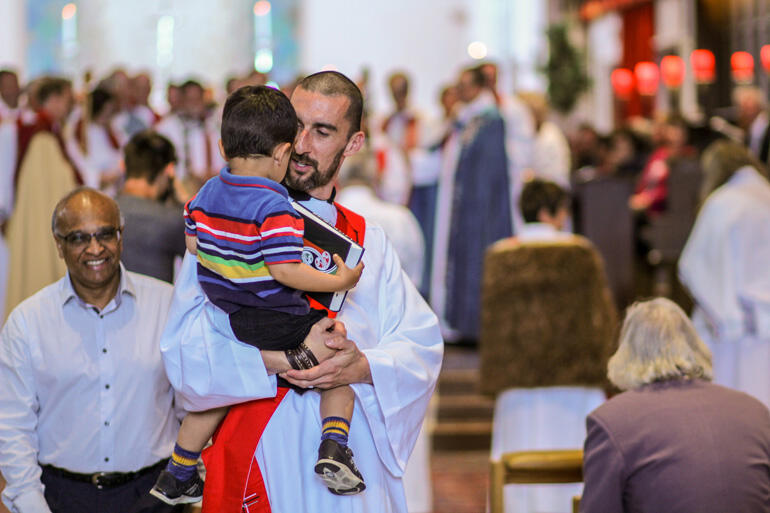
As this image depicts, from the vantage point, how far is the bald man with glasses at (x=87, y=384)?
3135 mm

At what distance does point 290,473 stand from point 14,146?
5430mm

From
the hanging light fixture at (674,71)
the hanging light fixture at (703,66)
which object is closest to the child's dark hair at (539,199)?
the hanging light fixture at (703,66)

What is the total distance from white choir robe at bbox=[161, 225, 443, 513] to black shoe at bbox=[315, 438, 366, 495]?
13 centimetres

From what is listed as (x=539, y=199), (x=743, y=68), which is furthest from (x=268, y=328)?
(x=743, y=68)

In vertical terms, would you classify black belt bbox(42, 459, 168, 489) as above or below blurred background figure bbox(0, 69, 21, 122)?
below

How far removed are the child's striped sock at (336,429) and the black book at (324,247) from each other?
0.94 feet

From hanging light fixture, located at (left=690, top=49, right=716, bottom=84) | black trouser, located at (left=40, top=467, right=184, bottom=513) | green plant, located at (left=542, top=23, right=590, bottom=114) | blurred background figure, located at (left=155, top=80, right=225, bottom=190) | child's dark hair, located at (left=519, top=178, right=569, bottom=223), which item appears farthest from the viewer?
green plant, located at (left=542, top=23, right=590, bottom=114)

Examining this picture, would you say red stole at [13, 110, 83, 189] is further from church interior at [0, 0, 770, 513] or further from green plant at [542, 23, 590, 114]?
green plant at [542, 23, 590, 114]

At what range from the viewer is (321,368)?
2549mm

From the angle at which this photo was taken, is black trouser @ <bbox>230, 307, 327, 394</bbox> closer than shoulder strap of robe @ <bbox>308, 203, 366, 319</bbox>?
Yes

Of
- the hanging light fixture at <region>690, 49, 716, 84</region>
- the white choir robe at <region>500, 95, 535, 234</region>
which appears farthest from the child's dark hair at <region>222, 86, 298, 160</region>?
the hanging light fixture at <region>690, 49, 716, 84</region>

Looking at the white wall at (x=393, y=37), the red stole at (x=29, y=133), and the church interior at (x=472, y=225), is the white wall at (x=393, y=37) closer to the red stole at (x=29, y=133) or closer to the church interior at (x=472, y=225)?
A: the church interior at (x=472, y=225)

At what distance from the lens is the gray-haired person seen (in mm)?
3090

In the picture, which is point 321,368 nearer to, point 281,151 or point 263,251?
point 263,251
